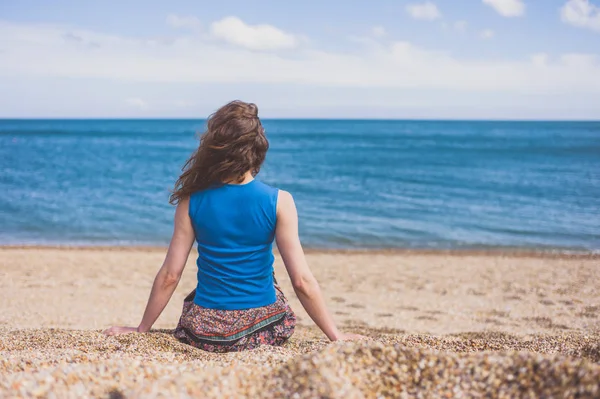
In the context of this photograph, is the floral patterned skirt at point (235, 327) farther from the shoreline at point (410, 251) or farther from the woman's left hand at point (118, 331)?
the shoreline at point (410, 251)

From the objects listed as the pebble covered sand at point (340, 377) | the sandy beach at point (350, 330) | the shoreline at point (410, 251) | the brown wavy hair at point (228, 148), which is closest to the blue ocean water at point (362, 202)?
the shoreline at point (410, 251)

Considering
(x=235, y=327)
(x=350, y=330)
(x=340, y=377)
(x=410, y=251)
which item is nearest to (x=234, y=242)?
(x=235, y=327)

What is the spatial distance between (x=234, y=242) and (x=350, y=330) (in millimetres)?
3239

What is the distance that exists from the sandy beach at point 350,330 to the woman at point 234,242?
25cm

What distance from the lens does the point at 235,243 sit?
3.51 meters

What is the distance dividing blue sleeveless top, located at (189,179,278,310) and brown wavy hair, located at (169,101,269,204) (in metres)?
0.08

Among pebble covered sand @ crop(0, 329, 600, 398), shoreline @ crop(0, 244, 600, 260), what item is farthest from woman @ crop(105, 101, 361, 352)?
shoreline @ crop(0, 244, 600, 260)

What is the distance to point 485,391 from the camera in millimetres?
2250

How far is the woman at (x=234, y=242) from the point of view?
3414 millimetres

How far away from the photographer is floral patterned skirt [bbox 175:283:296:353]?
3.59 m

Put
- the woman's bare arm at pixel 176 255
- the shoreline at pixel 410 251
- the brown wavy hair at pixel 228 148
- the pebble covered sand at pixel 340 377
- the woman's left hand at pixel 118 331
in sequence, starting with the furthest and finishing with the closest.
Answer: the shoreline at pixel 410 251 < the woman's left hand at pixel 118 331 < the woman's bare arm at pixel 176 255 < the brown wavy hair at pixel 228 148 < the pebble covered sand at pixel 340 377

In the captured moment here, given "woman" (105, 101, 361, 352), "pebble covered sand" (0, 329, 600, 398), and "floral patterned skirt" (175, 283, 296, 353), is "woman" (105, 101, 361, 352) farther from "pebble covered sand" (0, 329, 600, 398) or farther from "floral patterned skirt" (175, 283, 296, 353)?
"pebble covered sand" (0, 329, 600, 398)

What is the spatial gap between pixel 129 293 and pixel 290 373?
272 inches

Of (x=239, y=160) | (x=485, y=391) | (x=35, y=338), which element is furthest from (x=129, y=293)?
(x=485, y=391)
